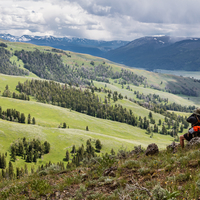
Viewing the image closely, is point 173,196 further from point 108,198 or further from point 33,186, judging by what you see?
point 33,186

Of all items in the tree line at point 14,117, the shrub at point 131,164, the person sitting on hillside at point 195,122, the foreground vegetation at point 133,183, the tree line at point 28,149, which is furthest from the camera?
the tree line at point 14,117

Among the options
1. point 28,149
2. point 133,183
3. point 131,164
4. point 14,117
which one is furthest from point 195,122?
point 14,117

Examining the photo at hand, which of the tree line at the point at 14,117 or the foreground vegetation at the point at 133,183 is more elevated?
the foreground vegetation at the point at 133,183

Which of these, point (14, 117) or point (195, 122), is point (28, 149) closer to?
point (14, 117)

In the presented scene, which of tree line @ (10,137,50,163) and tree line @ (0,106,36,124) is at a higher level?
tree line @ (0,106,36,124)

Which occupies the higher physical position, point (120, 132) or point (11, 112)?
point (11, 112)

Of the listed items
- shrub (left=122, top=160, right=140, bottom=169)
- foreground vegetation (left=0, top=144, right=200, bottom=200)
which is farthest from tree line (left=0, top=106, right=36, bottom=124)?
shrub (left=122, top=160, right=140, bottom=169)

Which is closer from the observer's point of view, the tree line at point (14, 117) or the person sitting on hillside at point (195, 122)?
the person sitting on hillside at point (195, 122)

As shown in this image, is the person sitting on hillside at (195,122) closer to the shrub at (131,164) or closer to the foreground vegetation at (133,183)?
the foreground vegetation at (133,183)

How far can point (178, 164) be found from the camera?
10.8 m

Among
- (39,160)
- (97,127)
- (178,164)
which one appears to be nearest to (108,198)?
(178,164)

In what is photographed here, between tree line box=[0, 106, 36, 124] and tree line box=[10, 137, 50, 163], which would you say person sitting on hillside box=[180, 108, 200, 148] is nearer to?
tree line box=[10, 137, 50, 163]

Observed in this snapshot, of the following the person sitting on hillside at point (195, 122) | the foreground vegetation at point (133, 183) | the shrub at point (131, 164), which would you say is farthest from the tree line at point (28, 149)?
the person sitting on hillside at point (195, 122)

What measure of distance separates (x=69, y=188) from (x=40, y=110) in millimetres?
191510
